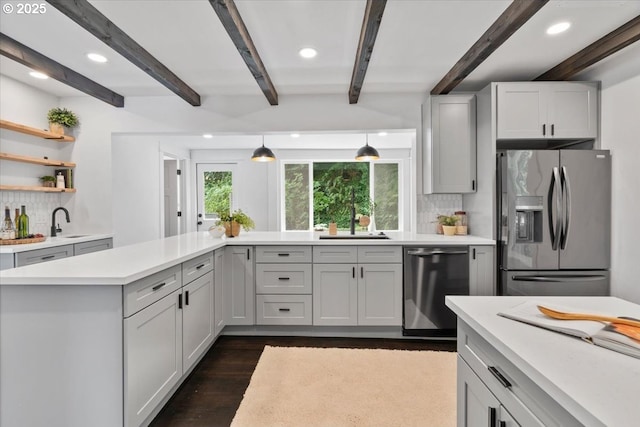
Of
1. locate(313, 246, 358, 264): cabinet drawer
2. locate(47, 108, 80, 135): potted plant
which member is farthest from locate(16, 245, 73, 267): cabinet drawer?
locate(313, 246, 358, 264): cabinet drawer

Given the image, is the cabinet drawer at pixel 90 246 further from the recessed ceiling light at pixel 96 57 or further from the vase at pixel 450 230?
the vase at pixel 450 230

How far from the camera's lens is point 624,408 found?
56 cm

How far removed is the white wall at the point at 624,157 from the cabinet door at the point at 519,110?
0.50 meters

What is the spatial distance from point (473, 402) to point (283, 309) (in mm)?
2195

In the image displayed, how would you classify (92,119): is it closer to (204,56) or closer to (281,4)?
(204,56)

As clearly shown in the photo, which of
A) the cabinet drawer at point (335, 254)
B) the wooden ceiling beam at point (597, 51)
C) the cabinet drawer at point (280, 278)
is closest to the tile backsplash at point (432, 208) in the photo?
the cabinet drawer at point (335, 254)

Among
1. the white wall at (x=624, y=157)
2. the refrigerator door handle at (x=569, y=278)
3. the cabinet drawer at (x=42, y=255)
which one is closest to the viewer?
the white wall at (x=624, y=157)

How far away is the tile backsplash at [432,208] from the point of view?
362 centimetres

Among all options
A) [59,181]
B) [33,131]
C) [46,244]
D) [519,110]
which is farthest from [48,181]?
[519,110]

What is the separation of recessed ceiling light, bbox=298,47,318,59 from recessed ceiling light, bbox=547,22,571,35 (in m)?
1.74

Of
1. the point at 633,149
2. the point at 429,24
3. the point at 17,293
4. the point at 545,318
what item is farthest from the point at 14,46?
the point at 633,149

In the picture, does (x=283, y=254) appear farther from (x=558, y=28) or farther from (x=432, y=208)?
(x=558, y=28)

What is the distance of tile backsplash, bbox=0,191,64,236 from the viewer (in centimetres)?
317

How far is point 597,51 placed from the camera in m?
2.51
